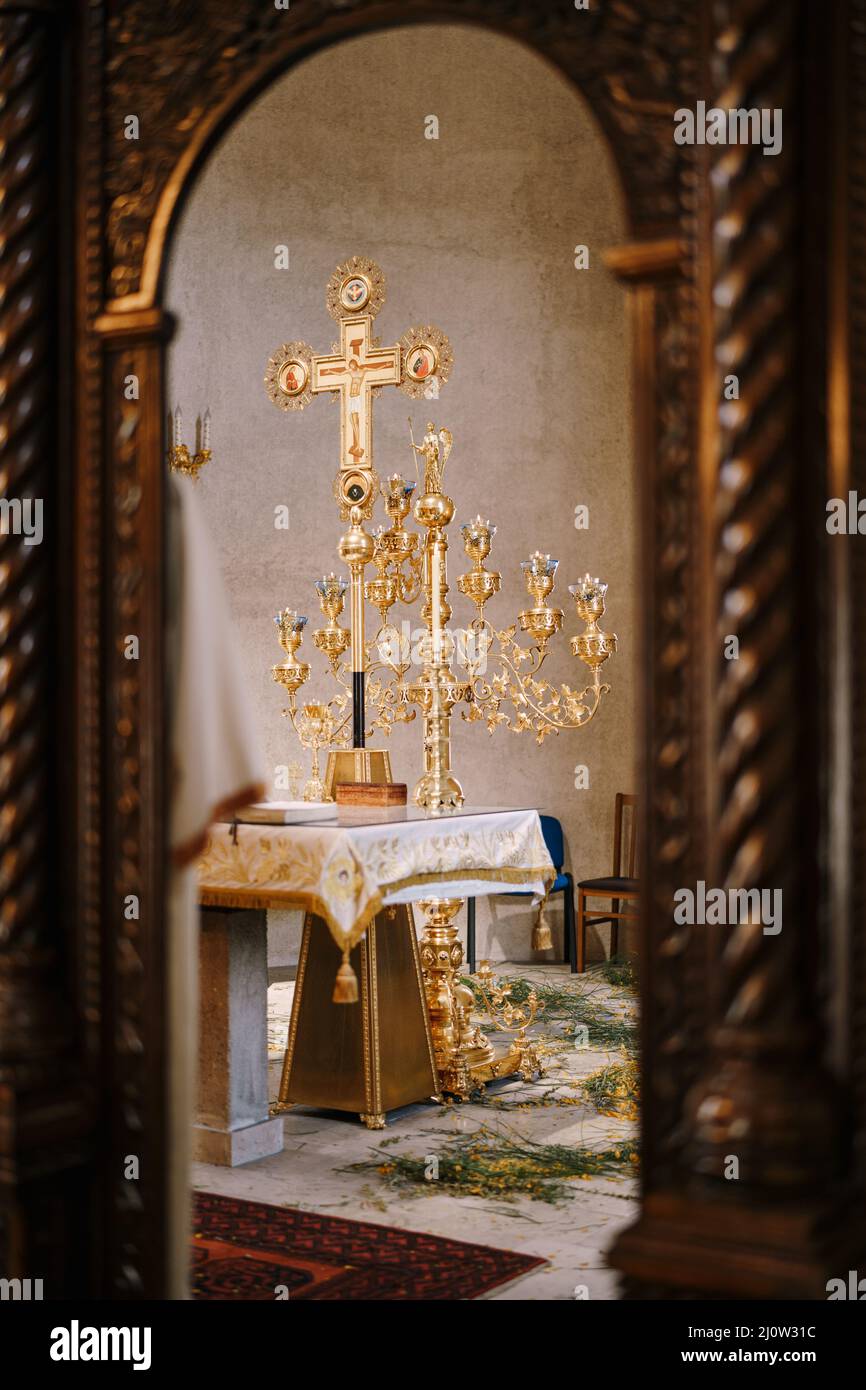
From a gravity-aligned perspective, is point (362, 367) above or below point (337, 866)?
above

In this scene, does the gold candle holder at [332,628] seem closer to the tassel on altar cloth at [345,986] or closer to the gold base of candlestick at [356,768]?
the gold base of candlestick at [356,768]

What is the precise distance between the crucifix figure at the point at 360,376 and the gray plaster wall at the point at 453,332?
4.06 metres

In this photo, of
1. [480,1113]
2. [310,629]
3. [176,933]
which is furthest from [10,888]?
[310,629]

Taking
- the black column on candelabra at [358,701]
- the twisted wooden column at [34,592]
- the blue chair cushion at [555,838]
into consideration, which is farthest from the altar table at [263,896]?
the blue chair cushion at [555,838]

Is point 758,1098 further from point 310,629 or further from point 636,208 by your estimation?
point 310,629

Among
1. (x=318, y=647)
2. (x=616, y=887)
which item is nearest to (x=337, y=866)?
(x=318, y=647)

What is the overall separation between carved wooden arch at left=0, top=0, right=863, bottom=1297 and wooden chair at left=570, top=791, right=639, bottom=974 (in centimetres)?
584

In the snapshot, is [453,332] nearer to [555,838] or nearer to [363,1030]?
[555,838]

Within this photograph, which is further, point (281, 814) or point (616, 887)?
point (616, 887)

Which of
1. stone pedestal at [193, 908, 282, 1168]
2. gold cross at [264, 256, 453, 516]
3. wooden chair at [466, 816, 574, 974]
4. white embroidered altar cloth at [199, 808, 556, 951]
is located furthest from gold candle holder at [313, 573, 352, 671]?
wooden chair at [466, 816, 574, 974]

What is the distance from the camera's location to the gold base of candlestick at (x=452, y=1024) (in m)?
6.32

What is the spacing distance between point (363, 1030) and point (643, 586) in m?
3.53

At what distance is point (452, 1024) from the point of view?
20.8 ft

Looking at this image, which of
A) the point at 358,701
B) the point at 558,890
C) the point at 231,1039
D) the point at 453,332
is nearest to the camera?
the point at 231,1039
